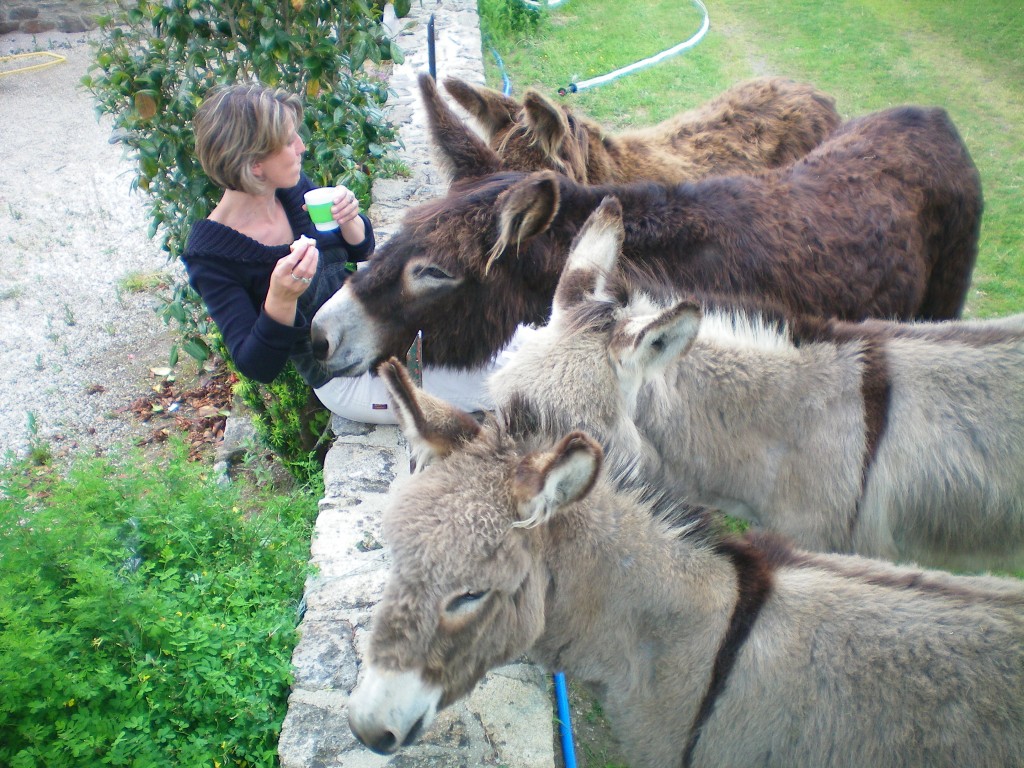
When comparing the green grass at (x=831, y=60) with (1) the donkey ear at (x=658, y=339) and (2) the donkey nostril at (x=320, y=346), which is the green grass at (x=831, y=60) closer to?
(1) the donkey ear at (x=658, y=339)

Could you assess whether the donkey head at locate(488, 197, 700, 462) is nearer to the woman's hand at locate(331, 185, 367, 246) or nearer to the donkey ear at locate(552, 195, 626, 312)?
the donkey ear at locate(552, 195, 626, 312)

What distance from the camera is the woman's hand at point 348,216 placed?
3641mm

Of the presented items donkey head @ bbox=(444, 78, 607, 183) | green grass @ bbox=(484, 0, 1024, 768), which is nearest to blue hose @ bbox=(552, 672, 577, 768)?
donkey head @ bbox=(444, 78, 607, 183)

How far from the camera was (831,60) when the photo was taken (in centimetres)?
1081

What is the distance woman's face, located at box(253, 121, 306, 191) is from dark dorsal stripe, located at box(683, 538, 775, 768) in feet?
8.91

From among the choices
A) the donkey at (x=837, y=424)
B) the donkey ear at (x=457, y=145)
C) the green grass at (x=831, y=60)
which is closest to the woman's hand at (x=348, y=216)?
the donkey ear at (x=457, y=145)

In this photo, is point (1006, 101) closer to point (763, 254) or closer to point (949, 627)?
point (763, 254)

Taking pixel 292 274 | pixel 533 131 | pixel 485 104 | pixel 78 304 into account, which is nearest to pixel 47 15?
pixel 78 304

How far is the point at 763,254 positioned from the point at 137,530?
10.5 feet

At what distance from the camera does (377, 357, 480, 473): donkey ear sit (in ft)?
6.47

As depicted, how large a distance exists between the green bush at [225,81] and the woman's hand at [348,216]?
3.33 ft

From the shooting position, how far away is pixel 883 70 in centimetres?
1045

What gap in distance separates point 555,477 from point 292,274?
1844 mm

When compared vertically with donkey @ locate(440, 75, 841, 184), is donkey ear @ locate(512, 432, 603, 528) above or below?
above
